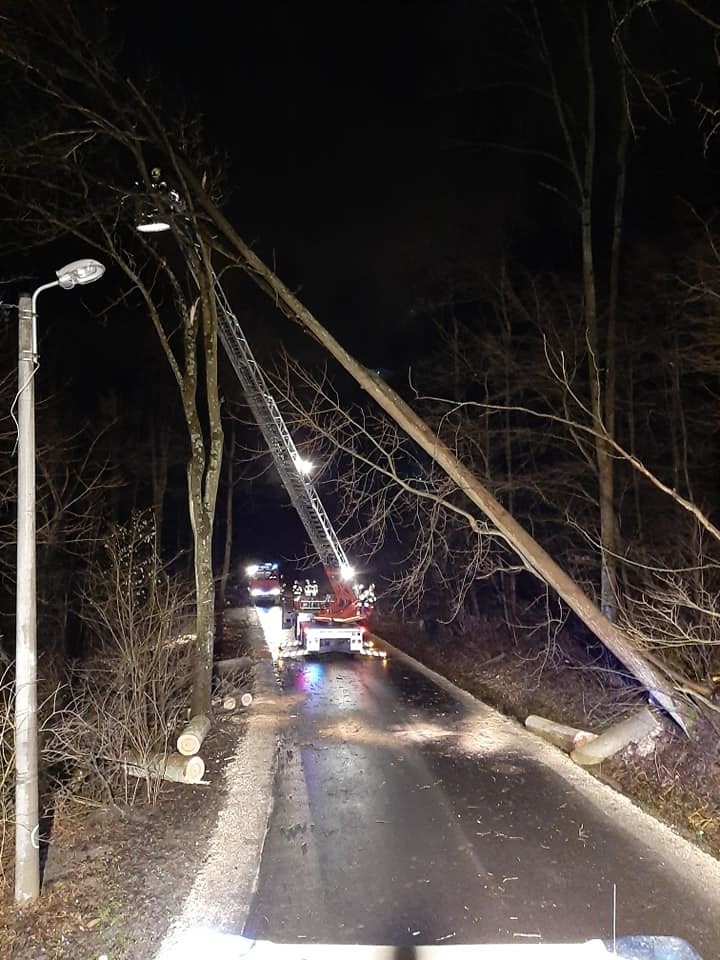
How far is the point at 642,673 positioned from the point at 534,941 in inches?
164

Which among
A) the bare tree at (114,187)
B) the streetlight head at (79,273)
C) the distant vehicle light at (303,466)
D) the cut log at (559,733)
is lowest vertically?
the cut log at (559,733)

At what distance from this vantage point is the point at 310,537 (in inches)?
741

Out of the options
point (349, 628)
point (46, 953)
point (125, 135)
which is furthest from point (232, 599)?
point (46, 953)

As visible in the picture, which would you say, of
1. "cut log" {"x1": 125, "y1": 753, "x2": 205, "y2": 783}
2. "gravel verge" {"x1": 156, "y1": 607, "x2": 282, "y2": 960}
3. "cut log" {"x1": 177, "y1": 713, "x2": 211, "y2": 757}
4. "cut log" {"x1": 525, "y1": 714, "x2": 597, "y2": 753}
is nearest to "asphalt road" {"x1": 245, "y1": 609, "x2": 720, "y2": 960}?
"gravel verge" {"x1": 156, "y1": 607, "x2": 282, "y2": 960}

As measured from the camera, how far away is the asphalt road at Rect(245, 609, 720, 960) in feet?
15.3

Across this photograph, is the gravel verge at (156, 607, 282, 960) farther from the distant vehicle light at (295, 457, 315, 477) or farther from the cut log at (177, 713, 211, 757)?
the distant vehicle light at (295, 457, 315, 477)

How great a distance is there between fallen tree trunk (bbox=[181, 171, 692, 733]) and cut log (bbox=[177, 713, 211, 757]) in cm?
462

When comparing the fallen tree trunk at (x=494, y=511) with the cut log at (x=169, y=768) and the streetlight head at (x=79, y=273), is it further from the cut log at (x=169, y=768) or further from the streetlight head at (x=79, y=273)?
the cut log at (x=169, y=768)

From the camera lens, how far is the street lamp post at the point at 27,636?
4789 mm

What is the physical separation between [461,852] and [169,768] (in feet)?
12.0

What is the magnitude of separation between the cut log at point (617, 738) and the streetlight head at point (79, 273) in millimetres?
7384

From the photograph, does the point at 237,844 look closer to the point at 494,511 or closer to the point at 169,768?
the point at 169,768

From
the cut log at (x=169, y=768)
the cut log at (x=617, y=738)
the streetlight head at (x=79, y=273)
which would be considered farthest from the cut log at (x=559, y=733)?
the streetlight head at (x=79, y=273)

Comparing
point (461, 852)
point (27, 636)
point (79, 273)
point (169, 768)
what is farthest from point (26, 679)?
point (461, 852)
